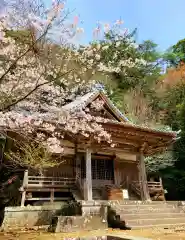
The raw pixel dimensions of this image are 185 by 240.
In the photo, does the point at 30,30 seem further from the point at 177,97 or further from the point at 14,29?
the point at 177,97

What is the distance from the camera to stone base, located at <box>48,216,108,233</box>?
24.7ft

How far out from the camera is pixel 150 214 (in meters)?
10.1

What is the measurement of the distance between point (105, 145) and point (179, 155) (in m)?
11.8

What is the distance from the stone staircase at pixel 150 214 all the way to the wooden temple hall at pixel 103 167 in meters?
1.72

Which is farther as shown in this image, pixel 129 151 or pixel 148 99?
pixel 148 99

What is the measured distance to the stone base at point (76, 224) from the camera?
753 centimetres

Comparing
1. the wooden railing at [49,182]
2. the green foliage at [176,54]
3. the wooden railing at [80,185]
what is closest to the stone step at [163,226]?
the wooden railing at [80,185]

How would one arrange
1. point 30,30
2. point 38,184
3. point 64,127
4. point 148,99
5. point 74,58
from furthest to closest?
point 148,99 < point 38,184 < point 64,127 < point 74,58 < point 30,30

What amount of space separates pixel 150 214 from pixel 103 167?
5.06m

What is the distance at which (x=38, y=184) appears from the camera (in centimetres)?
1131

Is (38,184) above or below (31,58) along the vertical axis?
below

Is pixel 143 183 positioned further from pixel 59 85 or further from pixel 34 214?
pixel 59 85

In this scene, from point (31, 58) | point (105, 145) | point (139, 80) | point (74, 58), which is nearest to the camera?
point (31, 58)

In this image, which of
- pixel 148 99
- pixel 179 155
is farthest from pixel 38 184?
pixel 148 99
